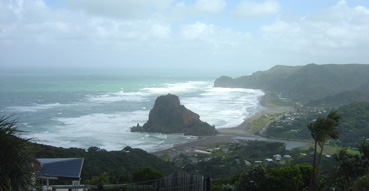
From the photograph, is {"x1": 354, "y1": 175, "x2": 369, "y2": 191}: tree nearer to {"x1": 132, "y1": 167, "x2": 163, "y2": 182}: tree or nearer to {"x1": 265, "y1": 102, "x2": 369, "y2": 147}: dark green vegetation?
{"x1": 132, "y1": 167, "x2": 163, "y2": 182}: tree

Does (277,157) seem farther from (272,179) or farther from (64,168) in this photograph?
(64,168)

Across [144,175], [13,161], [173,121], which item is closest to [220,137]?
[173,121]

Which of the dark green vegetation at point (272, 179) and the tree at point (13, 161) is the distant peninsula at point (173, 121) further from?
the tree at point (13, 161)

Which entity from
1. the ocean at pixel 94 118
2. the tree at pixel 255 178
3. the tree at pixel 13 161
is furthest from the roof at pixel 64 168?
the ocean at pixel 94 118

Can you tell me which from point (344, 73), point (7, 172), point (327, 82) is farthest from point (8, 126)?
point (344, 73)

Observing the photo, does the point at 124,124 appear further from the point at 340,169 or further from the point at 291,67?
the point at 291,67

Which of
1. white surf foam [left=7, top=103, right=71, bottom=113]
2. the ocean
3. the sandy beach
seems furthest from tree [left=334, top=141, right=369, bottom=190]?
white surf foam [left=7, top=103, right=71, bottom=113]
